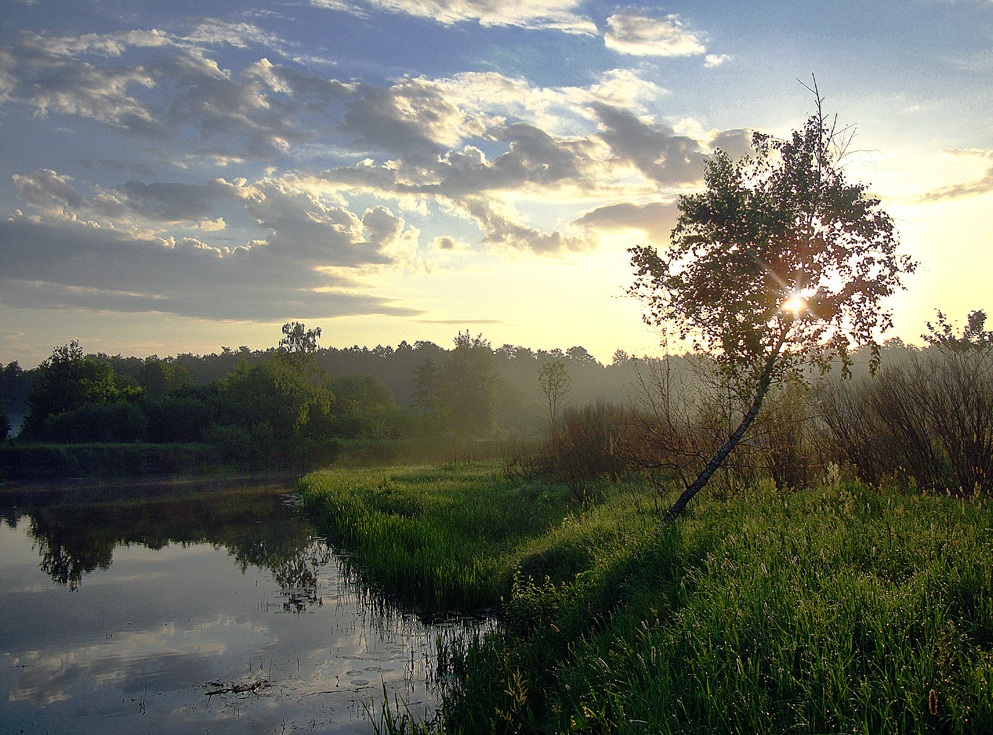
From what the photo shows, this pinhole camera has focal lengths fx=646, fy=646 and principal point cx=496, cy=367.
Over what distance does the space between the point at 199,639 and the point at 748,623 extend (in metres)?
9.81

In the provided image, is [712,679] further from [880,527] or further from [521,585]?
[521,585]

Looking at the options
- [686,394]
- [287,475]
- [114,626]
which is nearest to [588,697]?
[114,626]

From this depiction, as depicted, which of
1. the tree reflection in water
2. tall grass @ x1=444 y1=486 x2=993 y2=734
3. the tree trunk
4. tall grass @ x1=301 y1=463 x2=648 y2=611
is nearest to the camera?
tall grass @ x1=444 y1=486 x2=993 y2=734

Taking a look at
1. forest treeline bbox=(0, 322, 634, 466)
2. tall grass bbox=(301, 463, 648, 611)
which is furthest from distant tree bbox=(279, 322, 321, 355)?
tall grass bbox=(301, 463, 648, 611)

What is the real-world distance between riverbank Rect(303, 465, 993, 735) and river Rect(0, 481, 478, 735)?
1.31m

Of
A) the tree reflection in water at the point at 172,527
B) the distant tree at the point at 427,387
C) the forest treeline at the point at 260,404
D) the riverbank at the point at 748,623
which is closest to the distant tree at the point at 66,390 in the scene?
the forest treeline at the point at 260,404

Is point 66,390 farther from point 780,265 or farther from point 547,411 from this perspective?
point 780,265

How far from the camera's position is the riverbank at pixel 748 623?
438 cm

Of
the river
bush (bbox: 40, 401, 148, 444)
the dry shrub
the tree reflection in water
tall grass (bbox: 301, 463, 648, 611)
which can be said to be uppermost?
the dry shrub

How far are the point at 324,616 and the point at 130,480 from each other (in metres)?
39.0

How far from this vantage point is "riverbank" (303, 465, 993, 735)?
14.4 ft

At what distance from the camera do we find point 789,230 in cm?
1031

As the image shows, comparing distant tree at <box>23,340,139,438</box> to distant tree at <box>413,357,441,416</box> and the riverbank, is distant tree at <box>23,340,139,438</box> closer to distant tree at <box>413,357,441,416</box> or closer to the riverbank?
distant tree at <box>413,357,441,416</box>

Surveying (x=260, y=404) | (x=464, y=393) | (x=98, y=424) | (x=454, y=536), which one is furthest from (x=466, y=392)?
(x=454, y=536)
